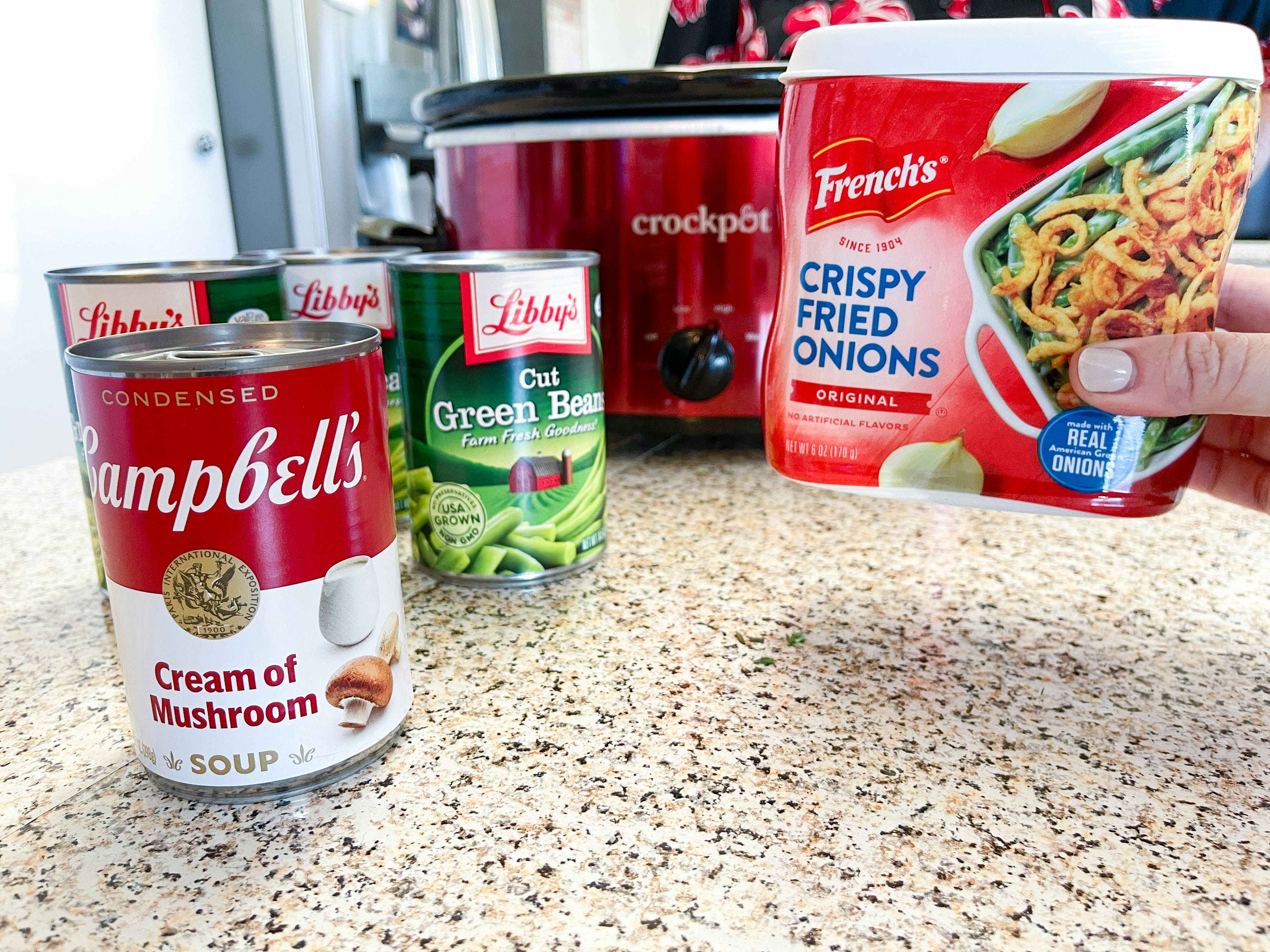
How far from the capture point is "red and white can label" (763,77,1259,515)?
407mm

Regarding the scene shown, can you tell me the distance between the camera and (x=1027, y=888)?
1.13 feet

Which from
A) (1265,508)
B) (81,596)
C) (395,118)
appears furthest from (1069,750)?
(395,118)

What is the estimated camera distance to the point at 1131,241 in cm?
42

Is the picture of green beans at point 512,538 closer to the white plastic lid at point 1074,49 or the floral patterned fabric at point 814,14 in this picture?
the white plastic lid at point 1074,49

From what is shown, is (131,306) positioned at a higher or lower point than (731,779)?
higher

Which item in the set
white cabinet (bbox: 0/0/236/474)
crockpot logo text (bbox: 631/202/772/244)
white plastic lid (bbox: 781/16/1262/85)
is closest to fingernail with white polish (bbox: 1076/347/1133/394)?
white plastic lid (bbox: 781/16/1262/85)

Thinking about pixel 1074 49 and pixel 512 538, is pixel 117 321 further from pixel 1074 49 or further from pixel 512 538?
pixel 1074 49

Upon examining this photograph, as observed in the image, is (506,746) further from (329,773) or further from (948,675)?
(948,675)

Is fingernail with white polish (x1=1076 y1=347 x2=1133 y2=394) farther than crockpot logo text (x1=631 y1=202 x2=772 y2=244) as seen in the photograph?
No

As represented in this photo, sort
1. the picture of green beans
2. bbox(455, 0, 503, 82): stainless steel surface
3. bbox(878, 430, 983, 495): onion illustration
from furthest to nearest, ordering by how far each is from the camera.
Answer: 1. bbox(455, 0, 503, 82): stainless steel surface
2. the picture of green beans
3. bbox(878, 430, 983, 495): onion illustration

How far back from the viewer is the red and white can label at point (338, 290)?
0.62m

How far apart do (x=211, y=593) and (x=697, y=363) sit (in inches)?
18.6

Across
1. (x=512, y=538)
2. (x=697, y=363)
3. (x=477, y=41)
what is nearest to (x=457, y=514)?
(x=512, y=538)

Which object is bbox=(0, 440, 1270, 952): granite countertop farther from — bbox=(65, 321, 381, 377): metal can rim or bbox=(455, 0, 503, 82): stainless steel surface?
bbox=(455, 0, 503, 82): stainless steel surface
